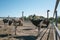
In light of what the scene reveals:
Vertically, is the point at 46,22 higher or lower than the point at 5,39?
higher

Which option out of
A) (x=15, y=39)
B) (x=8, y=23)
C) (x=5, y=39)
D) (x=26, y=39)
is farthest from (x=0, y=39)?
(x=8, y=23)

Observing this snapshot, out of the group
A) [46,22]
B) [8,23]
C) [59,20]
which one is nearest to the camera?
[59,20]

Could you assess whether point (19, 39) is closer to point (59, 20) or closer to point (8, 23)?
point (59, 20)

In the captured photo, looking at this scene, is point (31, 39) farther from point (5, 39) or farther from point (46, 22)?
point (46, 22)

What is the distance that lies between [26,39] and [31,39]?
282 mm

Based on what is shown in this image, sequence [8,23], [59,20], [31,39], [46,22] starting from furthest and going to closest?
1. [8,23]
2. [46,22]
3. [31,39]
4. [59,20]

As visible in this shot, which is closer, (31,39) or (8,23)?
(31,39)

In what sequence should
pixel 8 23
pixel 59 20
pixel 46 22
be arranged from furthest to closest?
pixel 8 23 < pixel 46 22 < pixel 59 20

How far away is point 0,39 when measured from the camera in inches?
343

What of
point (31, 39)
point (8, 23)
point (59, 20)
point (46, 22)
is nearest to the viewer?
point (59, 20)

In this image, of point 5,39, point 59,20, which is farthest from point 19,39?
point 59,20

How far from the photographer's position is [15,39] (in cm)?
870

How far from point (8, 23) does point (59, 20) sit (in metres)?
14.9

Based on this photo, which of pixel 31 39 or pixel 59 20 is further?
pixel 31 39
